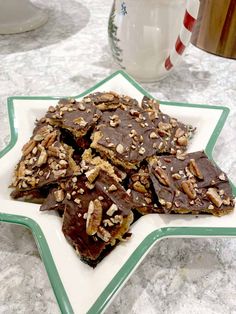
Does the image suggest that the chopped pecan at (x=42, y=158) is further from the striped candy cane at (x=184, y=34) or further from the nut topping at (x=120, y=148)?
the striped candy cane at (x=184, y=34)

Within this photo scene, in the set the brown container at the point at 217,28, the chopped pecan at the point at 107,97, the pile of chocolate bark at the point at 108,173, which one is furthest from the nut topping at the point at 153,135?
the brown container at the point at 217,28

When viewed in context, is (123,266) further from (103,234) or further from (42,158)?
(42,158)

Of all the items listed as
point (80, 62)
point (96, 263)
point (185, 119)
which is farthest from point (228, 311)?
point (80, 62)

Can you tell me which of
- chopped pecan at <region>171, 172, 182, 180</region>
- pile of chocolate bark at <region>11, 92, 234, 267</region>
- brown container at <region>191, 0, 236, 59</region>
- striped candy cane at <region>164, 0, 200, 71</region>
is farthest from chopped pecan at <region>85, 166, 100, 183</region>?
brown container at <region>191, 0, 236, 59</region>

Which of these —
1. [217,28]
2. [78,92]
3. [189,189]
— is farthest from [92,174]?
[217,28]

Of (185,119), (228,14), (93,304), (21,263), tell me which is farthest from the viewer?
(228,14)

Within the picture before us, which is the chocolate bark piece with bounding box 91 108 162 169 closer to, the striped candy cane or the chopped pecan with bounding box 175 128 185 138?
the chopped pecan with bounding box 175 128 185 138

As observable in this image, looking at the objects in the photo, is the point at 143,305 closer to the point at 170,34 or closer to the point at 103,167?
the point at 103,167
